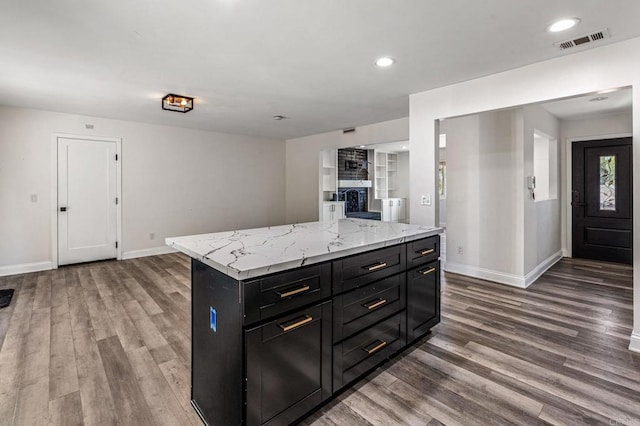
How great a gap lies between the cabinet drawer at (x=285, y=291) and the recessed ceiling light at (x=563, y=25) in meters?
2.38

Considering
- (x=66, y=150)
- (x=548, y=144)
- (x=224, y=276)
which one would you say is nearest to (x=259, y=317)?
(x=224, y=276)

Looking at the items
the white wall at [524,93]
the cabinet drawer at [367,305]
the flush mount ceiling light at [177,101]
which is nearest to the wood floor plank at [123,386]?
the cabinet drawer at [367,305]

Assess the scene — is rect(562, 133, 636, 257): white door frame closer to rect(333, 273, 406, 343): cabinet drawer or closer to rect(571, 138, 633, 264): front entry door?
rect(571, 138, 633, 264): front entry door

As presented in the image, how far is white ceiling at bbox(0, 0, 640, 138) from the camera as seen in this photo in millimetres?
2070

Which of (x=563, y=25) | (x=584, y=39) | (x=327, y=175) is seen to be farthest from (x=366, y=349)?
(x=327, y=175)

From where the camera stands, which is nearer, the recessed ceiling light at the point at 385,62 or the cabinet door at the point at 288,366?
the cabinet door at the point at 288,366

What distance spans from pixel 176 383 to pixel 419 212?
2996mm

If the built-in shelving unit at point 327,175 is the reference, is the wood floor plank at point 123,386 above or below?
below

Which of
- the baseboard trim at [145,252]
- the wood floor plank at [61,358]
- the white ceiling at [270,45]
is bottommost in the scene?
the wood floor plank at [61,358]

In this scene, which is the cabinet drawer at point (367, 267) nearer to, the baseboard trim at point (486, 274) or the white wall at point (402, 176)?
the baseboard trim at point (486, 274)

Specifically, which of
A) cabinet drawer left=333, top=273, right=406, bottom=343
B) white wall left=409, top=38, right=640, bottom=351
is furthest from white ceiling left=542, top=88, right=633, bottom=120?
cabinet drawer left=333, top=273, right=406, bottom=343

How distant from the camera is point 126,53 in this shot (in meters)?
2.74

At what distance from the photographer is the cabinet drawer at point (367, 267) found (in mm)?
1866

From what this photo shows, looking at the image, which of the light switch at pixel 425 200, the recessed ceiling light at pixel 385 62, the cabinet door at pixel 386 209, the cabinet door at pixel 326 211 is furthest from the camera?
the cabinet door at pixel 386 209
